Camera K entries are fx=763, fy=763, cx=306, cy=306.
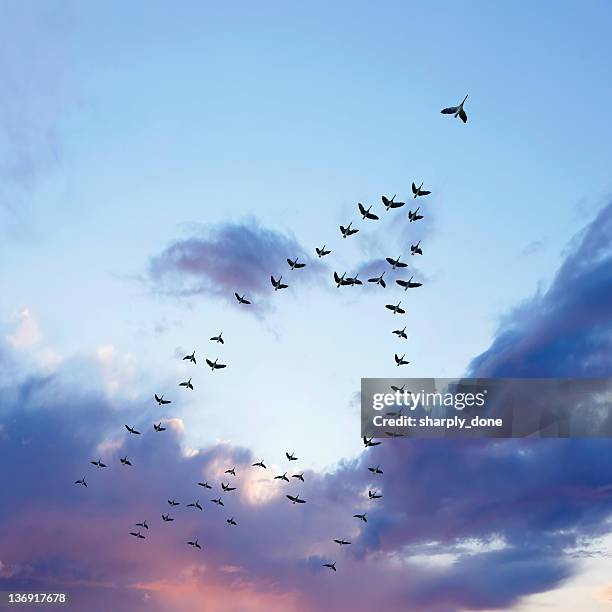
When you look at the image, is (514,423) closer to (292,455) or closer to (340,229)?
(340,229)

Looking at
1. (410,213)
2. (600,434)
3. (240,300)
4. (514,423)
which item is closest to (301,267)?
(240,300)

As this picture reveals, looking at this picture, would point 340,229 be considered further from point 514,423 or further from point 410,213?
point 514,423

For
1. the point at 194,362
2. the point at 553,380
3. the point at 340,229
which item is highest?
the point at 340,229

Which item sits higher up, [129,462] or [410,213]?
[410,213]

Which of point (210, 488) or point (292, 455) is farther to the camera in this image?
point (210, 488)

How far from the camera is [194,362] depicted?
93.5 m

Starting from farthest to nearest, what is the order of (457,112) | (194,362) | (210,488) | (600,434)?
(210,488) < (194,362) < (600,434) < (457,112)

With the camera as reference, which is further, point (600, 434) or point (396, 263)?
point (396, 263)

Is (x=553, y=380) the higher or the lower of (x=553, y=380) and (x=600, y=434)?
the higher

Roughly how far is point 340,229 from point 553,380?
2573cm

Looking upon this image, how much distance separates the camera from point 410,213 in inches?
2881

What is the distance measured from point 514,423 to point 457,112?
31310 mm

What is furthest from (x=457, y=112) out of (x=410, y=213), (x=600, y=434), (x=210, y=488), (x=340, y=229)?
(x=210, y=488)

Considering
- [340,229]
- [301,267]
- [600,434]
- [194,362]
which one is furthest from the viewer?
[194,362]
